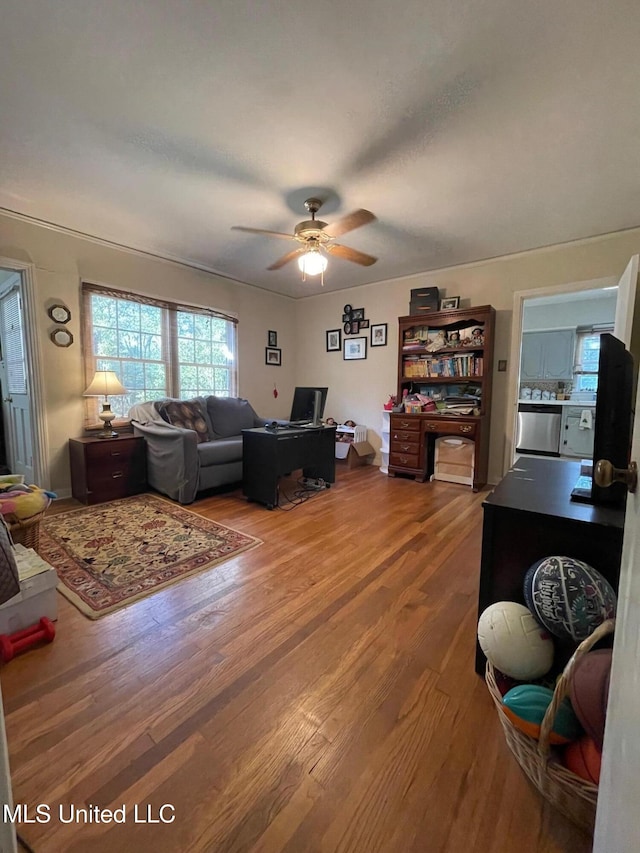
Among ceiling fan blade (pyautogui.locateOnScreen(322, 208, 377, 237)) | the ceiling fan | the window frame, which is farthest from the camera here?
the window frame

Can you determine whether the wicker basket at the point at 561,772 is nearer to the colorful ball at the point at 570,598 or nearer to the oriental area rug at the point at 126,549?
the colorful ball at the point at 570,598

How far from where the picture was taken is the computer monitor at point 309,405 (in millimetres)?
3318

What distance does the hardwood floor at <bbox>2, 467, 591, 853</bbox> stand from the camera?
88cm

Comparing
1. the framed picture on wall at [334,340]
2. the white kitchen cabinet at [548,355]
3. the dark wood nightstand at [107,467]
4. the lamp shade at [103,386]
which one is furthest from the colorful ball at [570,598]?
the white kitchen cabinet at [548,355]

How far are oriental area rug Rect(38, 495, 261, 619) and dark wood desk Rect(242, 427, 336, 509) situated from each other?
0.55m

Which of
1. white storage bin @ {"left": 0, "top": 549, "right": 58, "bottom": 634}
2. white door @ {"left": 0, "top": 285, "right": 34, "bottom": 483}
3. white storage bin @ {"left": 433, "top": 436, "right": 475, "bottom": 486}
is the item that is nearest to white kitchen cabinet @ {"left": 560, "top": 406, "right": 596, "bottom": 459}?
white storage bin @ {"left": 433, "top": 436, "right": 475, "bottom": 486}

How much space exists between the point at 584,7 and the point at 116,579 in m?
3.26

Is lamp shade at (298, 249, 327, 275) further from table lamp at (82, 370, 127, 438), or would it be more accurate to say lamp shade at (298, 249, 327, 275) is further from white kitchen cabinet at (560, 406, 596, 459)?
white kitchen cabinet at (560, 406, 596, 459)

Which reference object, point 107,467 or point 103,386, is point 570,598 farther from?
point 103,386

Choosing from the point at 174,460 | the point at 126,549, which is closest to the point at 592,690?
the point at 126,549

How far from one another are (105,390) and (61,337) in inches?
24.8

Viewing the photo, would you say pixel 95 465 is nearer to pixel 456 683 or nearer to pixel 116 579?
pixel 116 579

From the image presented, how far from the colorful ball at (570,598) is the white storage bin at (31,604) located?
1.92 meters

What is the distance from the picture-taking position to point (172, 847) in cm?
83
